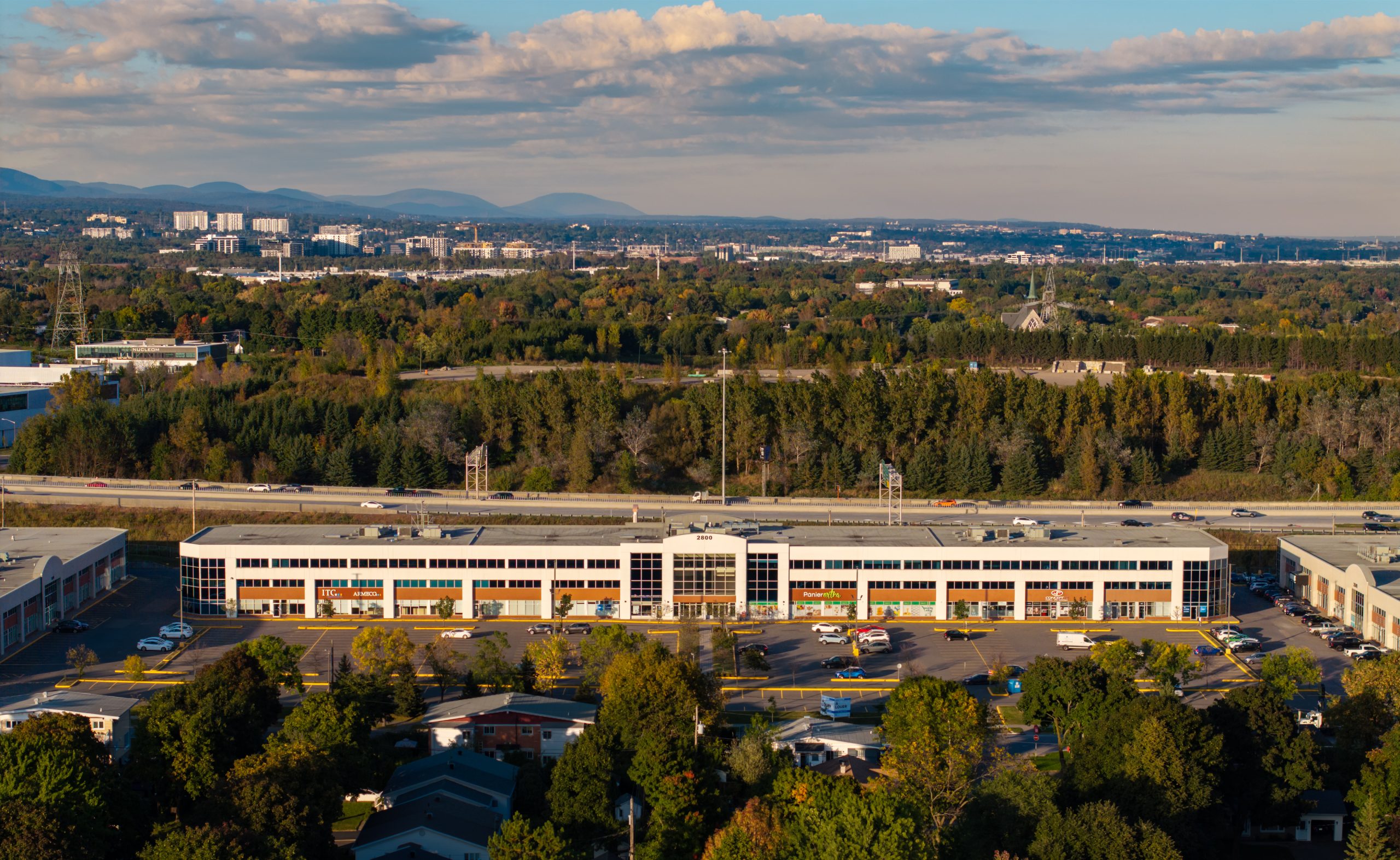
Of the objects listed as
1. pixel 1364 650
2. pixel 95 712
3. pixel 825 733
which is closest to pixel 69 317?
pixel 95 712

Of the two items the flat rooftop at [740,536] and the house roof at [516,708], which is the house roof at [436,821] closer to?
the house roof at [516,708]

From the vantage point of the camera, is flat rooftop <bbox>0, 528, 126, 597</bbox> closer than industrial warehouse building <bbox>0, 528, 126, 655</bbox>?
No

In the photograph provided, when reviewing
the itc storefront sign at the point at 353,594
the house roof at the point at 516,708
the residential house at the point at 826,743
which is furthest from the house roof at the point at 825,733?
the itc storefront sign at the point at 353,594

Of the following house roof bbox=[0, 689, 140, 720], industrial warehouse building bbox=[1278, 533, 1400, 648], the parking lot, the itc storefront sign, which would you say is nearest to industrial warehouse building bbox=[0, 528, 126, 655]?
the parking lot

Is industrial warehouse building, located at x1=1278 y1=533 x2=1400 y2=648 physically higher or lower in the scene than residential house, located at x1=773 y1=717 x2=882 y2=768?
higher

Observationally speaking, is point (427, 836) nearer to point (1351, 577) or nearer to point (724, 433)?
point (1351, 577)

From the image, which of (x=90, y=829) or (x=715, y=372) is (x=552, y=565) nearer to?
(x=90, y=829)

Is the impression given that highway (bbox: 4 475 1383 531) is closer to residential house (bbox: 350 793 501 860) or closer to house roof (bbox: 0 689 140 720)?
house roof (bbox: 0 689 140 720)
